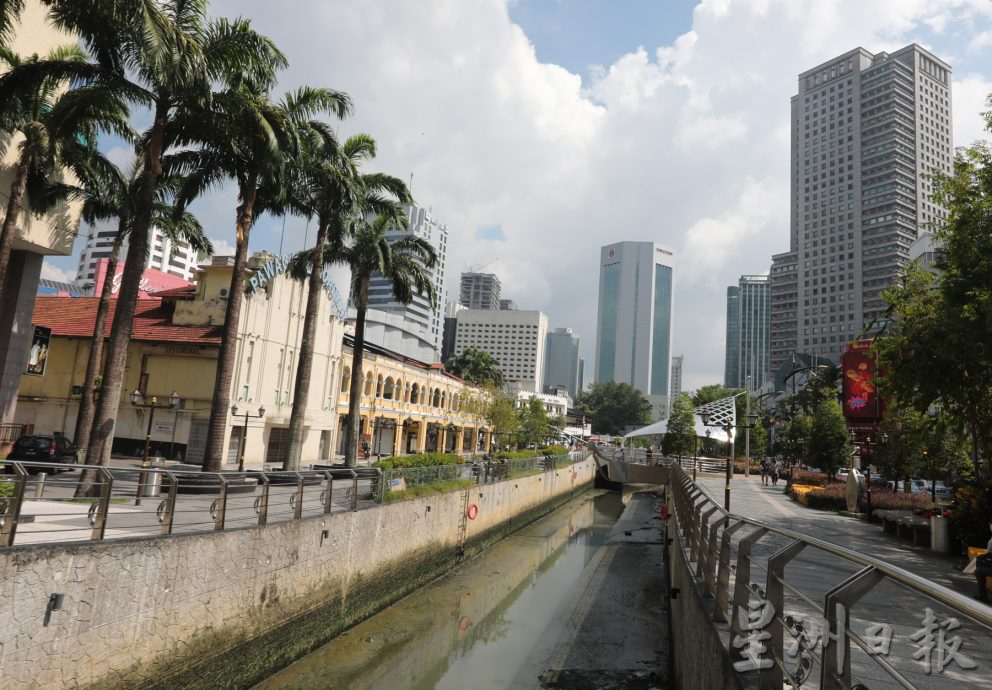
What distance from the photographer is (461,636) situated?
49.8 feet

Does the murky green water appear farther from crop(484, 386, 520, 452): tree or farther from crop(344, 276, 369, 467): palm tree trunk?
crop(484, 386, 520, 452): tree

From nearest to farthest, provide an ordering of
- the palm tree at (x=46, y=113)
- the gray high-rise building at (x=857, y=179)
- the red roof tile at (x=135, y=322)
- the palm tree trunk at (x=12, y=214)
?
the palm tree at (x=46, y=113) < the palm tree trunk at (x=12, y=214) < the red roof tile at (x=135, y=322) < the gray high-rise building at (x=857, y=179)

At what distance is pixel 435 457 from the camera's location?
2323 cm

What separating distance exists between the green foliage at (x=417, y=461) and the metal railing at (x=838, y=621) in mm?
13405

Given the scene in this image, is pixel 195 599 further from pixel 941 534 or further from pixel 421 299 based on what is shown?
pixel 421 299

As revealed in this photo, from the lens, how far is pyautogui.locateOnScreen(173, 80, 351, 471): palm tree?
17406mm

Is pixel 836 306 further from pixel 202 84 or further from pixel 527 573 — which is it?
pixel 202 84

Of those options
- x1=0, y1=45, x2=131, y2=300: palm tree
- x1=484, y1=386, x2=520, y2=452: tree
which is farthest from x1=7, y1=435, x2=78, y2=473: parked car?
x1=484, y1=386, x2=520, y2=452: tree

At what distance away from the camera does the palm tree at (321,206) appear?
22641 mm

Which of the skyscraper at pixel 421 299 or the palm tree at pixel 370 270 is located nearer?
the palm tree at pixel 370 270

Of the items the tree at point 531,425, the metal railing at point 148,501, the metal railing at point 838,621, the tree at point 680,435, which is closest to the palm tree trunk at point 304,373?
the metal railing at point 148,501

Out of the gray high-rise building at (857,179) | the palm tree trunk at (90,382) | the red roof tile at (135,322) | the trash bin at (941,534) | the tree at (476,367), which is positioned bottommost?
the trash bin at (941,534)

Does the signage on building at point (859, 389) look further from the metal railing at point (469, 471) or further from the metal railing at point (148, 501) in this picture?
the metal railing at point (148, 501)

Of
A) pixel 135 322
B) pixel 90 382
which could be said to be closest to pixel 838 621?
pixel 90 382
